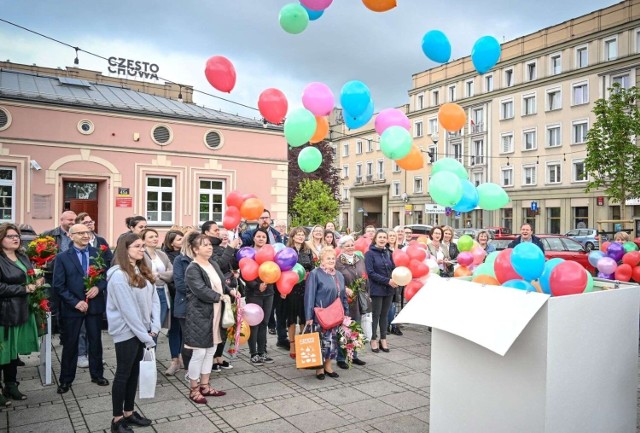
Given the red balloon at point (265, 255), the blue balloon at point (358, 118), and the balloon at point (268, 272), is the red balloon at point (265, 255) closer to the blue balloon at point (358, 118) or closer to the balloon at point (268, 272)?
the balloon at point (268, 272)

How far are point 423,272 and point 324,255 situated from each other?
6.07 feet

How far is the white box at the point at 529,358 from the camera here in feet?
8.70

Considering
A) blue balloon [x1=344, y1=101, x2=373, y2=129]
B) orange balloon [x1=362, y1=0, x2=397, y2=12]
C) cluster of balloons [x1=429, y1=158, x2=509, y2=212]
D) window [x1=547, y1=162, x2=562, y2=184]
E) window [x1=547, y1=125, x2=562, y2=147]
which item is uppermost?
window [x1=547, y1=125, x2=562, y2=147]

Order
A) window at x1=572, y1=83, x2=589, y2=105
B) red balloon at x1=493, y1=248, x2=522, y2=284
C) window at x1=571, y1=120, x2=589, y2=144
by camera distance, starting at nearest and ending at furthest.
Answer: red balloon at x1=493, y1=248, x2=522, y2=284, window at x1=572, y1=83, x2=589, y2=105, window at x1=571, y1=120, x2=589, y2=144

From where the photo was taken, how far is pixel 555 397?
8.75 feet

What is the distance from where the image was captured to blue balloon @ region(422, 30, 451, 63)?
684 centimetres

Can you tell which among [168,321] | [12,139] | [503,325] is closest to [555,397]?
[503,325]

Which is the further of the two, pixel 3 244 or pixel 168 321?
pixel 168 321

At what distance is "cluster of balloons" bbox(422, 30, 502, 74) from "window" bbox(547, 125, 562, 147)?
3119 centimetres

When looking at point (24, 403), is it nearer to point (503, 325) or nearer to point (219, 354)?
point (219, 354)

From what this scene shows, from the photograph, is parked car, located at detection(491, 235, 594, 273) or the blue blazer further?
parked car, located at detection(491, 235, 594, 273)

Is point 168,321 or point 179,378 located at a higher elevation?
point 168,321

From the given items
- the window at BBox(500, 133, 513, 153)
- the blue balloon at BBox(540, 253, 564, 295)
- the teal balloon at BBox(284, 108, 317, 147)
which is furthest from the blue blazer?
the window at BBox(500, 133, 513, 153)

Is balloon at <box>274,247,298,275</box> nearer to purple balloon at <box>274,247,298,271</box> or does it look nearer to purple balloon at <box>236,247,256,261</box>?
purple balloon at <box>274,247,298,271</box>
